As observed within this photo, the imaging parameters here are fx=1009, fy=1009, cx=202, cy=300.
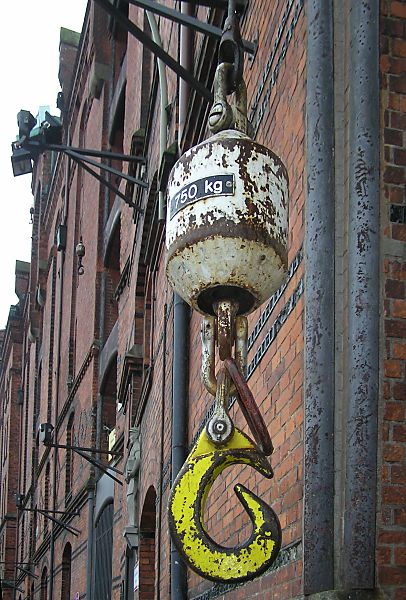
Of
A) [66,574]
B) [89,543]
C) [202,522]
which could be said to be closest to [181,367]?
[202,522]

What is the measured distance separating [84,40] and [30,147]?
420 inches

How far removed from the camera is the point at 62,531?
796 inches

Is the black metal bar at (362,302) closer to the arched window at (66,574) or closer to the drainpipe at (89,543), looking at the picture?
the drainpipe at (89,543)

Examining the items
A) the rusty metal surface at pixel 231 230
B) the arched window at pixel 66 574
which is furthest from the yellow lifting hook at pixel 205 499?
the arched window at pixel 66 574

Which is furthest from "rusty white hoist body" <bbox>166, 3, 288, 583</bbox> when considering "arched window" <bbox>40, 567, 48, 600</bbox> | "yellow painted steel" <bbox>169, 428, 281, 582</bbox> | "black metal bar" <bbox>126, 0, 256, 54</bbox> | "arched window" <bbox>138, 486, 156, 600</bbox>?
"arched window" <bbox>40, 567, 48, 600</bbox>

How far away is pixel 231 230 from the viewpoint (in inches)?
102

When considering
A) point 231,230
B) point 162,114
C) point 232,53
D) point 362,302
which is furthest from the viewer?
point 162,114

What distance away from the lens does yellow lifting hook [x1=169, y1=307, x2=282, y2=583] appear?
2.41 meters

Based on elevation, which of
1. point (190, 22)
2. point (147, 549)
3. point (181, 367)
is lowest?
point (147, 549)

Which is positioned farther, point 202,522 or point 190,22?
point 190,22

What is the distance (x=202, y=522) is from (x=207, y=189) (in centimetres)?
86

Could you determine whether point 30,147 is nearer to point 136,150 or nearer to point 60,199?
point 136,150

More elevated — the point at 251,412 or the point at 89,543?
the point at 89,543

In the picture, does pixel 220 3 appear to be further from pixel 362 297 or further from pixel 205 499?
pixel 205 499
